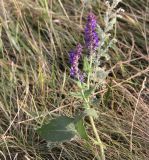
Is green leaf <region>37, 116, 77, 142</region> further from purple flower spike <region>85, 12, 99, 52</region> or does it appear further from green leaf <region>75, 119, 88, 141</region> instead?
purple flower spike <region>85, 12, 99, 52</region>

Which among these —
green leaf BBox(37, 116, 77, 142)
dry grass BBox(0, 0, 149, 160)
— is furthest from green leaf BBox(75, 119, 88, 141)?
dry grass BBox(0, 0, 149, 160)

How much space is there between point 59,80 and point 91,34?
0.46 meters

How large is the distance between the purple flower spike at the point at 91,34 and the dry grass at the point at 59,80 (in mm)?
259

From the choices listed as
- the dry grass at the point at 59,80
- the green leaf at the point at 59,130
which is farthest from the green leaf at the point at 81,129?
the dry grass at the point at 59,80

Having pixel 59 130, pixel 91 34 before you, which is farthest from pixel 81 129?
pixel 91 34

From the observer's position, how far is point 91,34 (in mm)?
1251

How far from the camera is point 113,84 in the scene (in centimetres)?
164

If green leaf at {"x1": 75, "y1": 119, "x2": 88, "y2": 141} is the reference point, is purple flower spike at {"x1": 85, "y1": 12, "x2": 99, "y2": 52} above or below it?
above

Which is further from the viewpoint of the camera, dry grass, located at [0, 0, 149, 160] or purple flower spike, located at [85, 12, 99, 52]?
dry grass, located at [0, 0, 149, 160]

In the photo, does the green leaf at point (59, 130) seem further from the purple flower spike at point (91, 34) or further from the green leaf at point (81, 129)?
the purple flower spike at point (91, 34)

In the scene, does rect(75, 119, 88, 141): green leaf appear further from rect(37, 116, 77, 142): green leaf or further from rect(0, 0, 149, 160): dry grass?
rect(0, 0, 149, 160): dry grass

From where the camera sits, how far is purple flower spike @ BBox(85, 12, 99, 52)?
4.08 ft

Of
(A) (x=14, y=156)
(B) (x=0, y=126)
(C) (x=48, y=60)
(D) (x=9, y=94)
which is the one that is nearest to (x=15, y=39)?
(C) (x=48, y=60)

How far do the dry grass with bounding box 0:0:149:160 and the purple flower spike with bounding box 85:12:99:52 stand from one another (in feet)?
0.85
